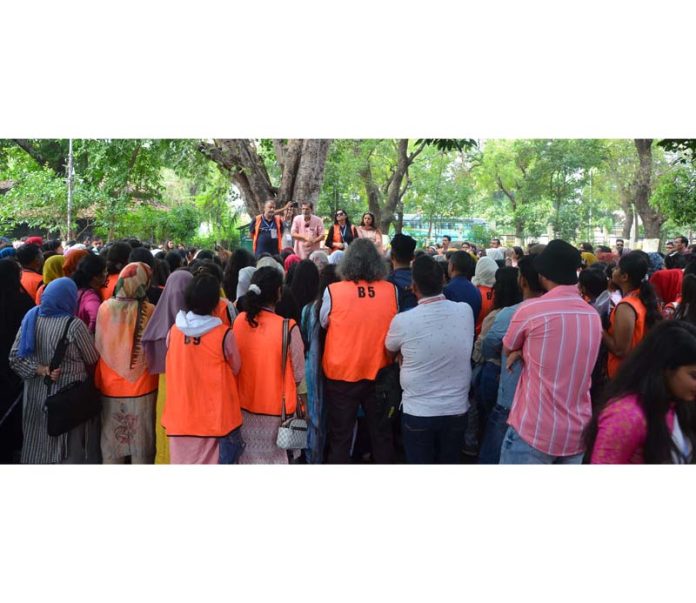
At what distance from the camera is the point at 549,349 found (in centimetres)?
337

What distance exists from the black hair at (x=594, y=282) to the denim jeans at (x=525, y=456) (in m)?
2.17

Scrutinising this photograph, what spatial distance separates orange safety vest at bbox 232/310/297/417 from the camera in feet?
13.5

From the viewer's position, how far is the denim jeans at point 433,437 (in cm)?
414

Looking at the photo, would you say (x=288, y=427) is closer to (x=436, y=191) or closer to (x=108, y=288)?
(x=108, y=288)

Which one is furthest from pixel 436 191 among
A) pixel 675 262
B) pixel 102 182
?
pixel 675 262

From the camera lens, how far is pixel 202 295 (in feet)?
12.7

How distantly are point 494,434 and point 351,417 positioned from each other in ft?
3.38

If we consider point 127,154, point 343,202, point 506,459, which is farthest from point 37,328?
point 343,202

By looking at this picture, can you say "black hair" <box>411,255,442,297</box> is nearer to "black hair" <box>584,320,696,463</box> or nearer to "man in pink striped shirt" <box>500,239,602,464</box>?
"man in pink striped shirt" <box>500,239,602,464</box>

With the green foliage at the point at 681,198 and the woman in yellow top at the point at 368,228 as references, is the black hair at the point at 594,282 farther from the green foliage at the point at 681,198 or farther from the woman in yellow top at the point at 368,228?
the green foliage at the point at 681,198

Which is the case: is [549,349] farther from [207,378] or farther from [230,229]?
[230,229]

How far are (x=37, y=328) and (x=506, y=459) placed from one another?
305 cm

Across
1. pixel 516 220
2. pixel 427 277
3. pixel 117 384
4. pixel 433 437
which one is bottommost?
pixel 433 437

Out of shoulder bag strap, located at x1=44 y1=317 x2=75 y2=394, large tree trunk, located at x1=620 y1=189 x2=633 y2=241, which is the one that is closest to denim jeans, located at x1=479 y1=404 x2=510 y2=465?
shoulder bag strap, located at x1=44 y1=317 x2=75 y2=394
